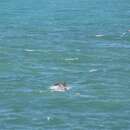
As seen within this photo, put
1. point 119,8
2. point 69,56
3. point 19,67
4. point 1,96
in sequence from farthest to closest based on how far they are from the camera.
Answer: point 119,8 < point 69,56 < point 19,67 < point 1,96

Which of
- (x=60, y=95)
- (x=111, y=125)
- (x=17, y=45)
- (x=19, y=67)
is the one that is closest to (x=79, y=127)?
(x=111, y=125)

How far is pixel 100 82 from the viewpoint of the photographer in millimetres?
→ 57156

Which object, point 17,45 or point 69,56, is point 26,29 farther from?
point 69,56

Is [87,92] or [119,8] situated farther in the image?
[119,8]

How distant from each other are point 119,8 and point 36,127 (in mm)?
59248

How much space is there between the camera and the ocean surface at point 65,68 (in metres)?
47.9

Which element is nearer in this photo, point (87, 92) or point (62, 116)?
point (62, 116)

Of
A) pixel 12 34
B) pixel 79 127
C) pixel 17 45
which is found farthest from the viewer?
pixel 12 34

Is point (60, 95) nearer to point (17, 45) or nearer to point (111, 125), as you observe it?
point (111, 125)

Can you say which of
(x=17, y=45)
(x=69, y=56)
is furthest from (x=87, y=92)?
(x=17, y=45)

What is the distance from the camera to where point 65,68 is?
62.2 m

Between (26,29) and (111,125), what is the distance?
125 feet

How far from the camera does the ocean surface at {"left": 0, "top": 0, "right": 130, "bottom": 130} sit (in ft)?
157

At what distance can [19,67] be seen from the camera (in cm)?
6262
